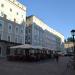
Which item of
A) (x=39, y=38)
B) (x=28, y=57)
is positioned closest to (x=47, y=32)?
(x=39, y=38)

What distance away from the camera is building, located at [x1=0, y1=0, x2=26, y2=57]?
49.5 metres

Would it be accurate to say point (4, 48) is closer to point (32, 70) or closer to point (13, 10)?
point (13, 10)

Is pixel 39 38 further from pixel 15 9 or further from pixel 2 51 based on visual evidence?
pixel 2 51

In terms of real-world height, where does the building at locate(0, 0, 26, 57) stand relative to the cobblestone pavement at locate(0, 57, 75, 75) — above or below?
above

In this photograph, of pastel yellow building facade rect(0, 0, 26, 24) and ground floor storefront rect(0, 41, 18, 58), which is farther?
pastel yellow building facade rect(0, 0, 26, 24)

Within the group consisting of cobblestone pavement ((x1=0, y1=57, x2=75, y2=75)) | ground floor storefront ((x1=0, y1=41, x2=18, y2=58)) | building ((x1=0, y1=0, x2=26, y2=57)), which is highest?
building ((x1=0, y1=0, x2=26, y2=57))

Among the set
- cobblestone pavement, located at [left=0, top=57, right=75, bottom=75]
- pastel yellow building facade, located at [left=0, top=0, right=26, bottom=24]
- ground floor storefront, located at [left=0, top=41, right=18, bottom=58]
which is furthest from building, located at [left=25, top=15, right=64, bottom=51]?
cobblestone pavement, located at [left=0, top=57, right=75, bottom=75]

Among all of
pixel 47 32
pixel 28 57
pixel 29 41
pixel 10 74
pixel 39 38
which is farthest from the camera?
pixel 47 32

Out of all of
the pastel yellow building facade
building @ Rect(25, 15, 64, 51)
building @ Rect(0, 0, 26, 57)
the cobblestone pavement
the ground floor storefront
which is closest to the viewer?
the cobblestone pavement

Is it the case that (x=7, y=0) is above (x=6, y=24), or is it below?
above

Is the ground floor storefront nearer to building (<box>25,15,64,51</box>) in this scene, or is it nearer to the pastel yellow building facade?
the pastel yellow building facade

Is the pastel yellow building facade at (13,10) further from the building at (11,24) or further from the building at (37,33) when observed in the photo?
the building at (37,33)

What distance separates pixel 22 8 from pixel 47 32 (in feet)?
124

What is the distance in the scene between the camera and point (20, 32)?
191ft
